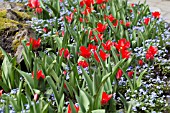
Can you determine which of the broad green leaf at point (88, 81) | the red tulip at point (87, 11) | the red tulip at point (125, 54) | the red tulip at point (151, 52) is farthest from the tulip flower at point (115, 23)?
the broad green leaf at point (88, 81)

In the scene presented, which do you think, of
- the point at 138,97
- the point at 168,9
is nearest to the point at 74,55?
the point at 138,97

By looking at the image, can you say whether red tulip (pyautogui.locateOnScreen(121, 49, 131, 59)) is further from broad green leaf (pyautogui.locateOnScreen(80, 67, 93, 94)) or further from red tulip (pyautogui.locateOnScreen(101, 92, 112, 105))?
red tulip (pyautogui.locateOnScreen(101, 92, 112, 105))

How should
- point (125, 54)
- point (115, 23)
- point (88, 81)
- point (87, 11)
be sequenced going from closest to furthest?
point (88, 81), point (125, 54), point (115, 23), point (87, 11)

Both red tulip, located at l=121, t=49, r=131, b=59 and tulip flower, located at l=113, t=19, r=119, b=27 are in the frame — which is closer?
red tulip, located at l=121, t=49, r=131, b=59

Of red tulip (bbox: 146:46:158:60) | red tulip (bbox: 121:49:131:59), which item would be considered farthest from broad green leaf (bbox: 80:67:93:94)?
red tulip (bbox: 146:46:158:60)

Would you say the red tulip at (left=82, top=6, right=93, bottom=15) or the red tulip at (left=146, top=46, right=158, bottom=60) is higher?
the red tulip at (left=82, top=6, right=93, bottom=15)

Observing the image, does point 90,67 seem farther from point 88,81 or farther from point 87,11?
point 87,11

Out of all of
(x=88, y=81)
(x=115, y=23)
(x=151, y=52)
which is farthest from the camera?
(x=115, y=23)

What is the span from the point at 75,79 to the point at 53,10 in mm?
1793

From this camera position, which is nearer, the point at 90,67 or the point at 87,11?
the point at 90,67

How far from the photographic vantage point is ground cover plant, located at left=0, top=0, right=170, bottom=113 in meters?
2.81

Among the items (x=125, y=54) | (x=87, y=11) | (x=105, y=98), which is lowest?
(x=105, y=98)

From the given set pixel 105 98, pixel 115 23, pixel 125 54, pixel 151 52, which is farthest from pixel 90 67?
pixel 115 23

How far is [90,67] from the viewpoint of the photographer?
3.28 metres
